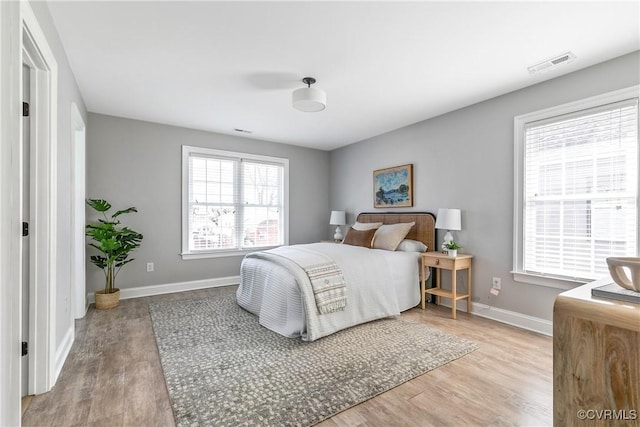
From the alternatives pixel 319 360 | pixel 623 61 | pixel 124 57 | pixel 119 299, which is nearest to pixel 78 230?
pixel 119 299

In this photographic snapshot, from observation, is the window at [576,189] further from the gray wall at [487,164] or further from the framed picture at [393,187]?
the framed picture at [393,187]

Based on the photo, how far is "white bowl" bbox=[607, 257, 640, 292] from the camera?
97 centimetres

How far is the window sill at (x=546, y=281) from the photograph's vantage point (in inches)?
107

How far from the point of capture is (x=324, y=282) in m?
2.79

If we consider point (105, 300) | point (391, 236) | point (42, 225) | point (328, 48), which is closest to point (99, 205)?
point (105, 300)

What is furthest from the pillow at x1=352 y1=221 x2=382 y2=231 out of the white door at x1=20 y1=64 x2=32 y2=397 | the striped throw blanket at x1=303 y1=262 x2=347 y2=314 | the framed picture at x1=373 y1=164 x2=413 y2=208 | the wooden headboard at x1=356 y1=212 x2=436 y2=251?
the white door at x1=20 y1=64 x2=32 y2=397

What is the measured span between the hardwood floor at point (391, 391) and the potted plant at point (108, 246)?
858mm

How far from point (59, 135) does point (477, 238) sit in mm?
3975

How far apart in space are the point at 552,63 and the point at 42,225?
3.93 metres

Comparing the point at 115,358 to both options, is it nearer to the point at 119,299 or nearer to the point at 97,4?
the point at 119,299

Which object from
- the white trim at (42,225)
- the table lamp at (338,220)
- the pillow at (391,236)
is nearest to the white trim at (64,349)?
the white trim at (42,225)

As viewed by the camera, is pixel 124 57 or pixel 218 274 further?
pixel 218 274

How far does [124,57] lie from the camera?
98.6 inches

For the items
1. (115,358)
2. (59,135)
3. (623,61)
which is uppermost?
(623,61)
